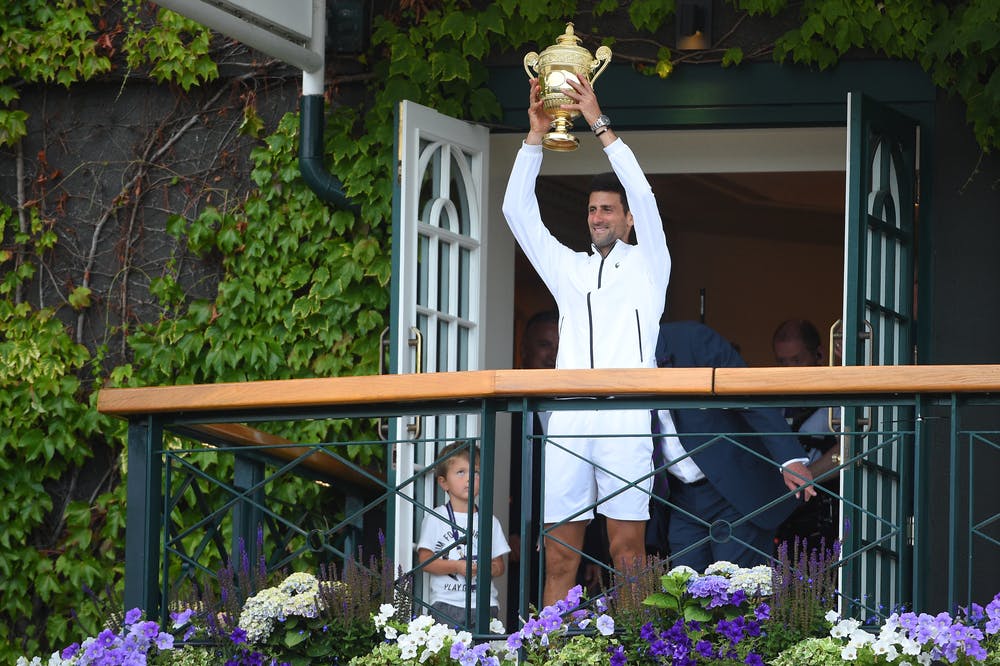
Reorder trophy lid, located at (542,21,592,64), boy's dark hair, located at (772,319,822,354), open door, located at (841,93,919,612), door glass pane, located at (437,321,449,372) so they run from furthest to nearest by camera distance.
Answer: boy's dark hair, located at (772,319,822,354), door glass pane, located at (437,321,449,372), open door, located at (841,93,919,612), trophy lid, located at (542,21,592,64)

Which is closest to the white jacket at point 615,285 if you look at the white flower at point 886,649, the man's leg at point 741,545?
the man's leg at point 741,545

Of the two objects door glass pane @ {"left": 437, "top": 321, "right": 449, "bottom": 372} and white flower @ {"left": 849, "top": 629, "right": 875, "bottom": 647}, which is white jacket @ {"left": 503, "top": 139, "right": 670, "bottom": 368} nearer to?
door glass pane @ {"left": 437, "top": 321, "right": 449, "bottom": 372}

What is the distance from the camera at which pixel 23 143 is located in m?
7.26

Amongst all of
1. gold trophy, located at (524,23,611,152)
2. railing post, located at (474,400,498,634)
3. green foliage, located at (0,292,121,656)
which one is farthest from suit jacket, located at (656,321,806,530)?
green foliage, located at (0,292,121,656)

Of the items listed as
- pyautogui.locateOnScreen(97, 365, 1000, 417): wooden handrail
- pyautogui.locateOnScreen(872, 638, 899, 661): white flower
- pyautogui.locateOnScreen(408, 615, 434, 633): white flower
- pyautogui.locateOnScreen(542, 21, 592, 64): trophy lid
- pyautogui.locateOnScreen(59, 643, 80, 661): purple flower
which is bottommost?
pyautogui.locateOnScreen(59, 643, 80, 661): purple flower

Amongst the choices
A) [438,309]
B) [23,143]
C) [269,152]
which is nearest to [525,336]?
[438,309]

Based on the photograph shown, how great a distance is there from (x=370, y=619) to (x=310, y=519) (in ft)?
8.74

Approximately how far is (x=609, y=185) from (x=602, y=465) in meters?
0.97

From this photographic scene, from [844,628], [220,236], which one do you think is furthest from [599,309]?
[220,236]

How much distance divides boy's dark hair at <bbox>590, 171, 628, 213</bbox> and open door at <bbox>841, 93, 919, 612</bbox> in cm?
93

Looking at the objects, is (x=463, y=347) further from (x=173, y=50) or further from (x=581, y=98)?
(x=173, y=50)

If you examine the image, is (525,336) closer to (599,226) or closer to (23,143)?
(599,226)

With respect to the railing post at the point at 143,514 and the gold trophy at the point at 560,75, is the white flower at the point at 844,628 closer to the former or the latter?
the railing post at the point at 143,514

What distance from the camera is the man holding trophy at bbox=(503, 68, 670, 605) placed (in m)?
5.08
